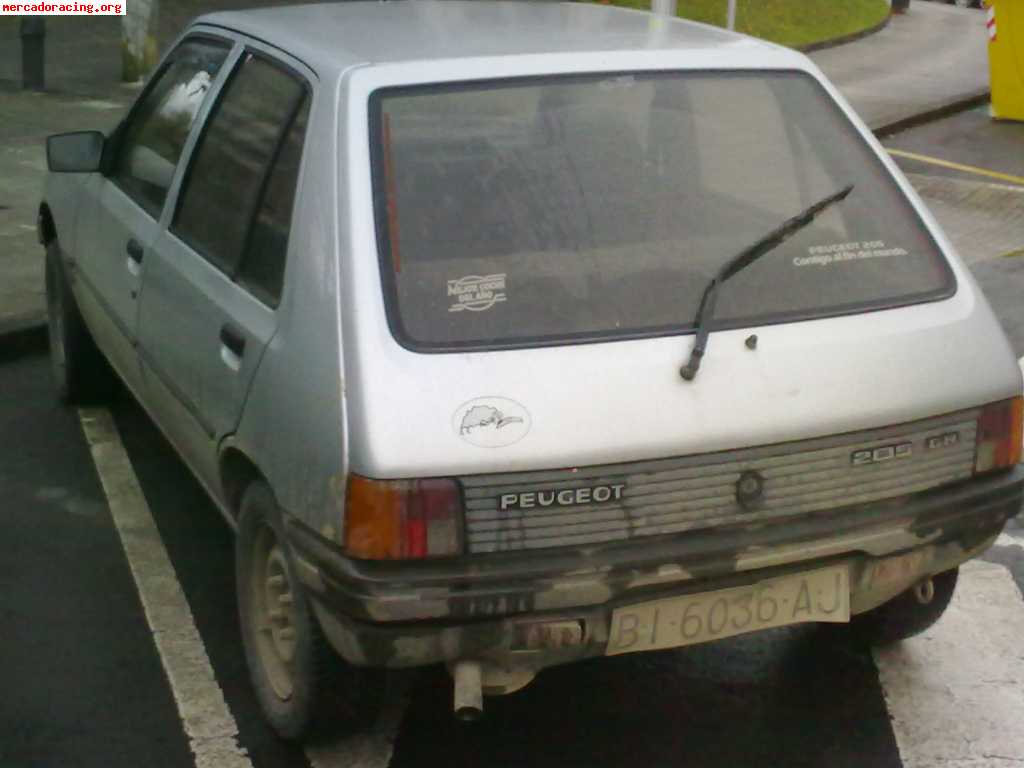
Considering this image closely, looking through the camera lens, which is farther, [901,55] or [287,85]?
[901,55]

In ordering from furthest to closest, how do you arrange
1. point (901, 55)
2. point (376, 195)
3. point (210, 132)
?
point (901, 55), point (210, 132), point (376, 195)

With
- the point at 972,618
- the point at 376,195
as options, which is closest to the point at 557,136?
the point at 376,195

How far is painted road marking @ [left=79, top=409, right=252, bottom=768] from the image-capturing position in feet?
13.7

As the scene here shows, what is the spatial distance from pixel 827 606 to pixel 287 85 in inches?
70.9

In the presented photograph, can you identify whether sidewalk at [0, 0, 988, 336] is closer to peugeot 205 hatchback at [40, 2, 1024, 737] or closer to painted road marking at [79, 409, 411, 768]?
painted road marking at [79, 409, 411, 768]

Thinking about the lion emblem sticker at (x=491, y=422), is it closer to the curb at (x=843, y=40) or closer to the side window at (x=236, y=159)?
the side window at (x=236, y=159)

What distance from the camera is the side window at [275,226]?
3984mm

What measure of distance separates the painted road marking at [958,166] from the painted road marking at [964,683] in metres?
8.21

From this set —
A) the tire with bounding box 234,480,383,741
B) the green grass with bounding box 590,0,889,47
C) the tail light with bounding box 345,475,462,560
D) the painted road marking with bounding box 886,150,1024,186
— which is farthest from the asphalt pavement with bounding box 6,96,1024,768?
the green grass with bounding box 590,0,889,47

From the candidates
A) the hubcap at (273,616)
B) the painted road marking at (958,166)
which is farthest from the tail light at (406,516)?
the painted road marking at (958,166)

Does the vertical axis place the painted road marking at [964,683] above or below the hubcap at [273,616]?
below

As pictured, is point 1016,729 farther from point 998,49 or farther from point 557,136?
point 998,49

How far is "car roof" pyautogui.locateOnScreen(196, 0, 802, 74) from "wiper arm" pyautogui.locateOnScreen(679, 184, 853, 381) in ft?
1.57

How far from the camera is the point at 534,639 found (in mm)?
3516
